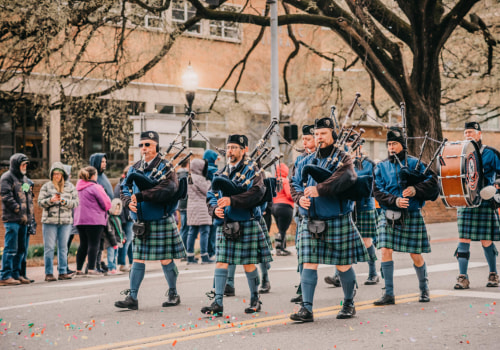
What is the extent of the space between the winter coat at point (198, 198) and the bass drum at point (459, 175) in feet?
17.9

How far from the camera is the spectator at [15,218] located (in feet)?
36.4

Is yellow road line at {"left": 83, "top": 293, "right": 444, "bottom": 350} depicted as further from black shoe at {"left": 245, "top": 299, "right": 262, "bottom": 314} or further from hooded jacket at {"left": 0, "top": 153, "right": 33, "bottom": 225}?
hooded jacket at {"left": 0, "top": 153, "right": 33, "bottom": 225}

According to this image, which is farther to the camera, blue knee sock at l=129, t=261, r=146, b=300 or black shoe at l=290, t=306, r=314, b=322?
blue knee sock at l=129, t=261, r=146, b=300

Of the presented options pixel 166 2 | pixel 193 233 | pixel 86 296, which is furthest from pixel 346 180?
pixel 166 2

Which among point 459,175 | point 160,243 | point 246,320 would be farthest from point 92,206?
point 459,175

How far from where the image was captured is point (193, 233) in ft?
44.4

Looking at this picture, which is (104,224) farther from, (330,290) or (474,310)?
(474,310)

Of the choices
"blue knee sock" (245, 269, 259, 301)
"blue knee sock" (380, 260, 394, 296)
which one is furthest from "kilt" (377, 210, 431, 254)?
"blue knee sock" (245, 269, 259, 301)

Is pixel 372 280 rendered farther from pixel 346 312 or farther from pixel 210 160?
pixel 210 160

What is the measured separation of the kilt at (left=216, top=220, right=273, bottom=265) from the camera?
25.1 feet

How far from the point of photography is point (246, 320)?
23.7 feet

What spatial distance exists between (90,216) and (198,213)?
87.0 inches

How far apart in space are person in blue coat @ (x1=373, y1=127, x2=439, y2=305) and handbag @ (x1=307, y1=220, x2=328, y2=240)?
133 centimetres

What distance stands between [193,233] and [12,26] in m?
5.99
